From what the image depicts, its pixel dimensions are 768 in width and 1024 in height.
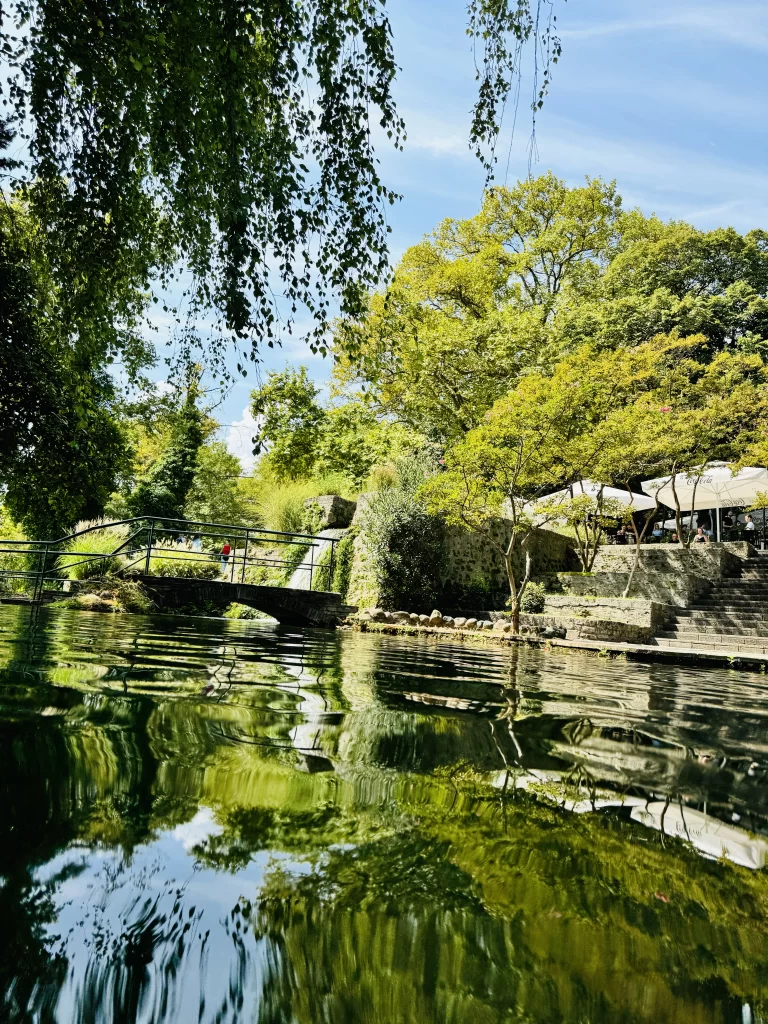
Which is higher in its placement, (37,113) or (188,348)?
(37,113)

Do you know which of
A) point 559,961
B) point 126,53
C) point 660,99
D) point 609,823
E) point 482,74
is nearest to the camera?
point 559,961

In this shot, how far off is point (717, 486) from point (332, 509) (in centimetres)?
1054

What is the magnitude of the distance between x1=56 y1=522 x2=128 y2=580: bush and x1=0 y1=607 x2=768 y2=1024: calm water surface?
12.1 metres

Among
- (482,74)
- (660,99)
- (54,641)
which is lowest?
(54,641)

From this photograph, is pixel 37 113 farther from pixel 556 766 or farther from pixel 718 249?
pixel 718 249

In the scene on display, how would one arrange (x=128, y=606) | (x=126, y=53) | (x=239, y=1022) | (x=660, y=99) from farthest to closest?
1. (x=128, y=606)
2. (x=660, y=99)
3. (x=126, y=53)
4. (x=239, y=1022)

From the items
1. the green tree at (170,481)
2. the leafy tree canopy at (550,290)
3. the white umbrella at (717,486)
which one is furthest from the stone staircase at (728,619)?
the green tree at (170,481)

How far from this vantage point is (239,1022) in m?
0.77

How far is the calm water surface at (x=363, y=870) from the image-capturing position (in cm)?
84

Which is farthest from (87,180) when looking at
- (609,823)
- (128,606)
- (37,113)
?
(128,606)

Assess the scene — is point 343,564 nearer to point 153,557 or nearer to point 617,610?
point 153,557

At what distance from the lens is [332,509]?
18.1 meters

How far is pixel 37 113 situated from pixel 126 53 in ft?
2.41

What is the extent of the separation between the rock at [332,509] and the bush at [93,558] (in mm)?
5124
